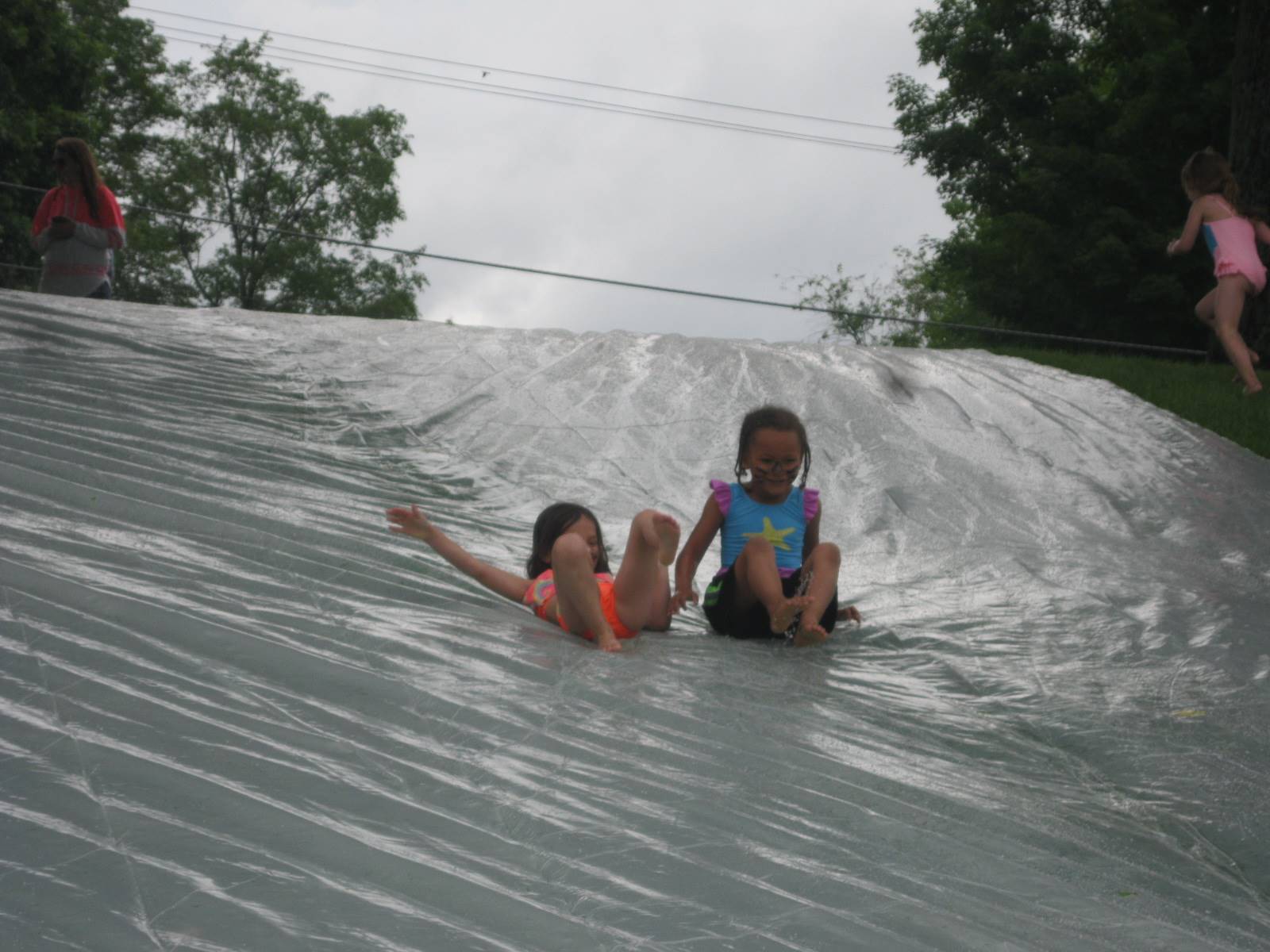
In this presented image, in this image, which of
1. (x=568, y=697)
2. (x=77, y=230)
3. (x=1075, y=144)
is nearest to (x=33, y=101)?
(x=77, y=230)

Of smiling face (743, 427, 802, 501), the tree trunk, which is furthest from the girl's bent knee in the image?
the tree trunk

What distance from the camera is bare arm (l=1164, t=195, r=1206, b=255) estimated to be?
5484mm

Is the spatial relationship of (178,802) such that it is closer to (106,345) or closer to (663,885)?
(663,885)

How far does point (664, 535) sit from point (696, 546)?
590mm

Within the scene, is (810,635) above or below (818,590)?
below

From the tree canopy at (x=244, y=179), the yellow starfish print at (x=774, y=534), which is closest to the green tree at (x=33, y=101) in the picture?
the tree canopy at (x=244, y=179)

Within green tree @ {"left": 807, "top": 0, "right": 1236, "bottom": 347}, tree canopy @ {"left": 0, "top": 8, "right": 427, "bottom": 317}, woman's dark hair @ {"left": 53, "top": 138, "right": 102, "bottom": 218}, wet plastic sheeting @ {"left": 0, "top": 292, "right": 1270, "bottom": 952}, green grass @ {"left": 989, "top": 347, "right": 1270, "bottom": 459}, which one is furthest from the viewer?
tree canopy @ {"left": 0, "top": 8, "right": 427, "bottom": 317}

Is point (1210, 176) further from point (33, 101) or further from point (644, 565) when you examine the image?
point (33, 101)

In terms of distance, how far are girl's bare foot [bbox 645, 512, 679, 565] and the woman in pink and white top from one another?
385cm

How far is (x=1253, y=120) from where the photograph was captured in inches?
345

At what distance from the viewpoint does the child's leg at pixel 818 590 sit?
293 cm

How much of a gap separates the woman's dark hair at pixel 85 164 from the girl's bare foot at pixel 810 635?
12.8ft

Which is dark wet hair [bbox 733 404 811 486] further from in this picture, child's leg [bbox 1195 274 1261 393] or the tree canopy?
the tree canopy

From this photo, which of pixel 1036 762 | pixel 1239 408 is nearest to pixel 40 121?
pixel 1239 408
